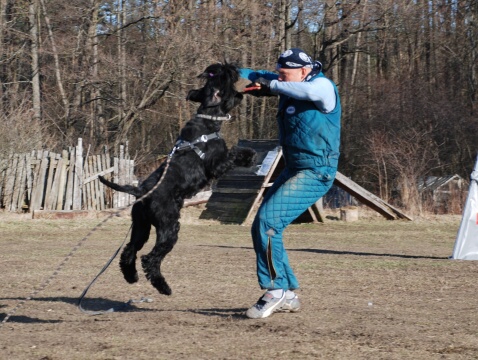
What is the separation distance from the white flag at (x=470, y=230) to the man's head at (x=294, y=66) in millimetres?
4944

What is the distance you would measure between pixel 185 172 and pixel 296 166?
88 centimetres

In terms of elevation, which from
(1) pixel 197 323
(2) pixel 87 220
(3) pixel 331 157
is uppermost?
(3) pixel 331 157

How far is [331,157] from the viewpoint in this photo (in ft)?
18.0

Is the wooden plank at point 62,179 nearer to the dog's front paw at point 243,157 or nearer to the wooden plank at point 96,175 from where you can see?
the wooden plank at point 96,175

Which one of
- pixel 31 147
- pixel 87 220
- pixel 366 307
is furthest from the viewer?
pixel 31 147

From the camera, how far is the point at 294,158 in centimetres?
551

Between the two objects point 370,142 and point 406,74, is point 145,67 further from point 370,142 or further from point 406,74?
point 406,74

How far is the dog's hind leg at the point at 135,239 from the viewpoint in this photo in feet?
19.2

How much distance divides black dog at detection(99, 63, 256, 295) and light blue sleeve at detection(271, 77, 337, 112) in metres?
0.71

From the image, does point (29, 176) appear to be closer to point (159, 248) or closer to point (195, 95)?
point (195, 95)

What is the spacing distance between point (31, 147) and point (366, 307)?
43.6 feet

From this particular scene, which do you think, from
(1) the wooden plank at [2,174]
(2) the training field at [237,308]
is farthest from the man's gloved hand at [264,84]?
(1) the wooden plank at [2,174]

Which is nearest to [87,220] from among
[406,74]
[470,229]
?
[470,229]

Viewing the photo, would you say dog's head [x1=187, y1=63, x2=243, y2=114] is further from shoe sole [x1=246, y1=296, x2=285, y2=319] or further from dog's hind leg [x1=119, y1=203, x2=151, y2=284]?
shoe sole [x1=246, y1=296, x2=285, y2=319]
